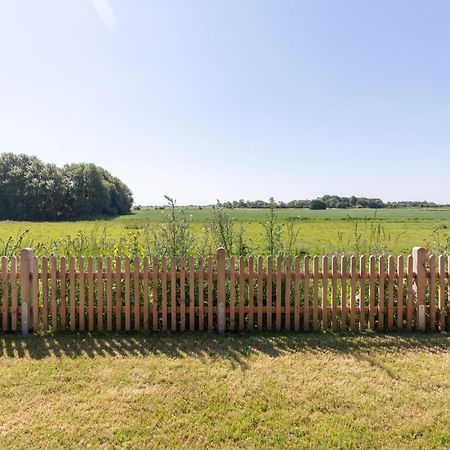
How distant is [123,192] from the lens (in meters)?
99.2

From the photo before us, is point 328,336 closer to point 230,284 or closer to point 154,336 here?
point 230,284

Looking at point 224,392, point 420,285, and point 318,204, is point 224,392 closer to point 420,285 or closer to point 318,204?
point 420,285

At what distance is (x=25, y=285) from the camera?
17.0 ft

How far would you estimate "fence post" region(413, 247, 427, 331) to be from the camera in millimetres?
5320

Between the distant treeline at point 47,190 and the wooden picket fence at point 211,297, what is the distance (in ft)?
245

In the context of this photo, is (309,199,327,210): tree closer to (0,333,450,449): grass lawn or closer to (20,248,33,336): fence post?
(0,333,450,449): grass lawn

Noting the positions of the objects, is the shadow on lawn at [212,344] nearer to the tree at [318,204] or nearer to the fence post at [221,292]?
the fence post at [221,292]

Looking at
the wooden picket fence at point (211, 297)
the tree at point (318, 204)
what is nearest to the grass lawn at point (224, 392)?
the wooden picket fence at point (211, 297)

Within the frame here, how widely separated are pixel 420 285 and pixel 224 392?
141 inches

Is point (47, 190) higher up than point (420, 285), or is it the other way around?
point (47, 190)

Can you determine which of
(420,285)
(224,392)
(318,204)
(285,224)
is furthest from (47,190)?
(224,392)

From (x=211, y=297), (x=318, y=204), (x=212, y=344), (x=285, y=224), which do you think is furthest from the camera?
(x=318, y=204)

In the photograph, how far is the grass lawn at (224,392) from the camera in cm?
283

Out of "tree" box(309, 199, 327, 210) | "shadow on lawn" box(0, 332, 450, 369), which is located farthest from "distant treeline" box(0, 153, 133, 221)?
"shadow on lawn" box(0, 332, 450, 369)
